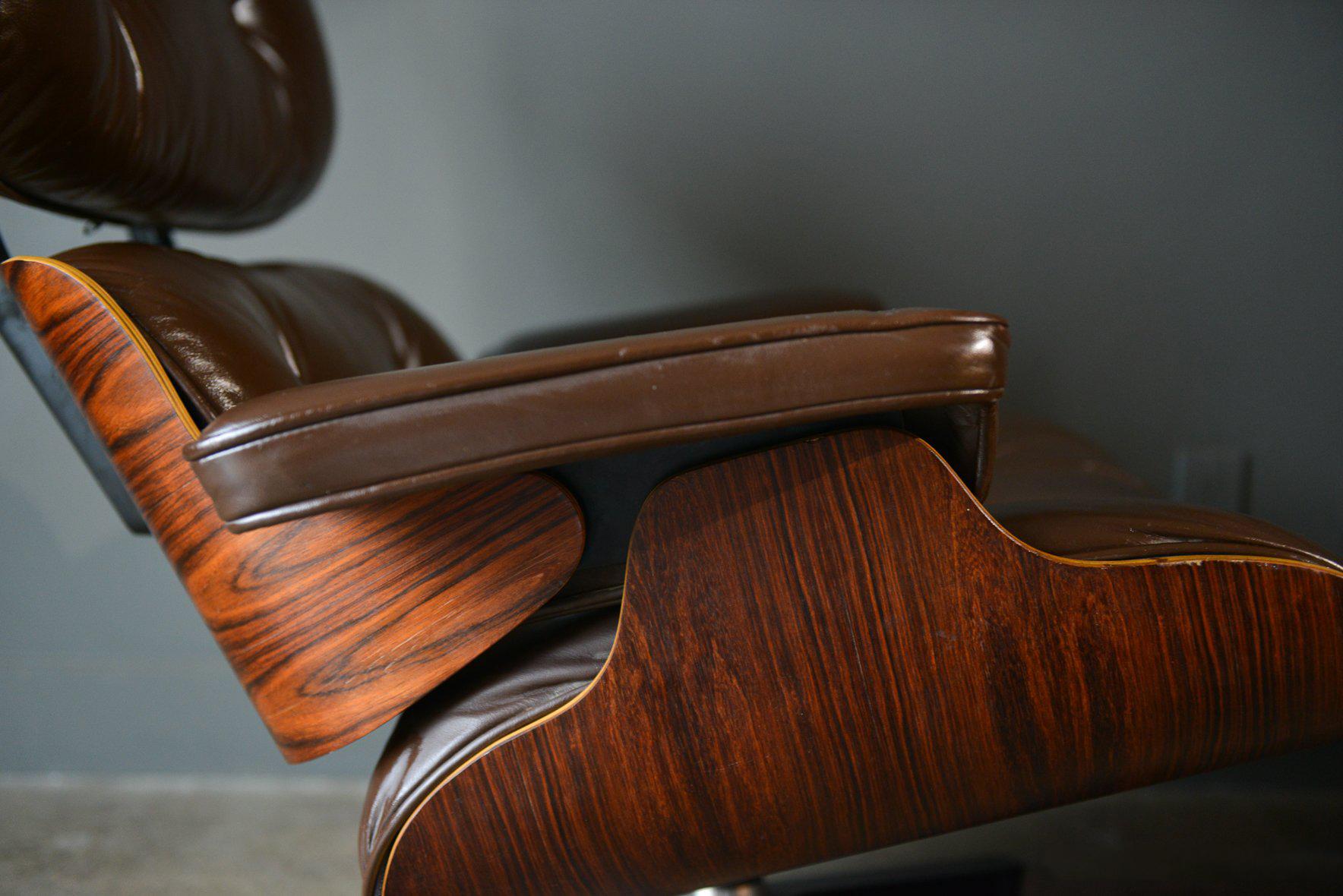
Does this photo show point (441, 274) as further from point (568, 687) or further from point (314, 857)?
point (568, 687)

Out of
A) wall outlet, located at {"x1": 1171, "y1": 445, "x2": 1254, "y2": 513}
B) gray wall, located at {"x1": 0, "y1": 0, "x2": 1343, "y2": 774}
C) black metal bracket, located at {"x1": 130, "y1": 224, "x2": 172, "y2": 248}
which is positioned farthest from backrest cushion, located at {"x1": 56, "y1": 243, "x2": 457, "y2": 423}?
wall outlet, located at {"x1": 1171, "y1": 445, "x2": 1254, "y2": 513}

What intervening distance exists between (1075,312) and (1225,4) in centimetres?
40

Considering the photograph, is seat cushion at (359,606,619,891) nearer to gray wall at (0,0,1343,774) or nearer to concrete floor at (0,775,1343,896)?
concrete floor at (0,775,1343,896)

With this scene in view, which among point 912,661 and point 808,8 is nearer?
point 912,661

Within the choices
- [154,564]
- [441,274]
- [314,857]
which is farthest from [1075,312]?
[154,564]

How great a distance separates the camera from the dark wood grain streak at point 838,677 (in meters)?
0.39

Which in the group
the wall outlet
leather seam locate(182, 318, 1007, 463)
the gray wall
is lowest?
the wall outlet

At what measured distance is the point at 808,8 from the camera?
1154 millimetres

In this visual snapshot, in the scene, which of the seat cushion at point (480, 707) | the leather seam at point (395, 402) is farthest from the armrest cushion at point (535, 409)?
the seat cushion at point (480, 707)

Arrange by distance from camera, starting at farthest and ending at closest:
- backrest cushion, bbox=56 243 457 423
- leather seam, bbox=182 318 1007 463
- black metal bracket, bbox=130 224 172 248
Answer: black metal bracket, bbox=130 224 172 248 < backrest cushion, bbox=56 243 457 423 < leather seam, bbox=182 318 1007 463

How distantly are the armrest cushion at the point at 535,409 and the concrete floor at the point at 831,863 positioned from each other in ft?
2.17

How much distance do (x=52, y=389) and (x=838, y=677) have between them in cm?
50

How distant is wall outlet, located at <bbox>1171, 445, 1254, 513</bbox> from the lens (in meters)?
1.16

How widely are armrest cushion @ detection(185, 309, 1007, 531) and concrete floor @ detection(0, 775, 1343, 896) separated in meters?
0.66
